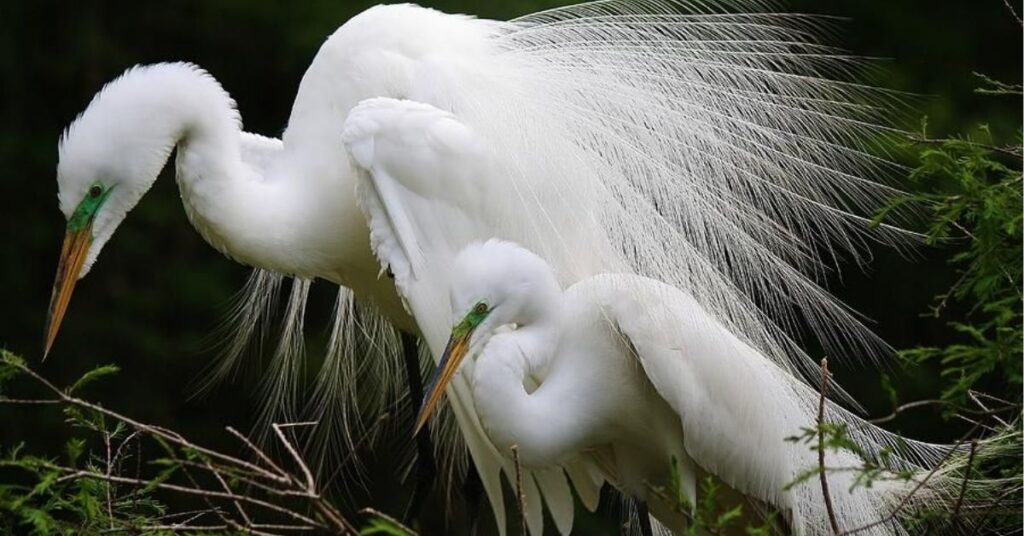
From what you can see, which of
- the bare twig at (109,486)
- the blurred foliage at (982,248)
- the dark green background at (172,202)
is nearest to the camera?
the blurred foliage at (982,248)

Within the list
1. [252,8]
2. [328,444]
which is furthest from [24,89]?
[328,444]

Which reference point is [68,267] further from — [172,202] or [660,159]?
[172,202]

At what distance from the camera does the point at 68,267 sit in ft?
9.52

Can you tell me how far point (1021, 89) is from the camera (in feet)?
8.14

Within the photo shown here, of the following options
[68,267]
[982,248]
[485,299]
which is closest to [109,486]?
[68,267]

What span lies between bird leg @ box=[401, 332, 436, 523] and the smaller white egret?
580 millimetres

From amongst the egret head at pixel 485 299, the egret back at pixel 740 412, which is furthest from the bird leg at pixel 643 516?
the egret head at pixel 485 299

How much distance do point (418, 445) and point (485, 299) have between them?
88 cm

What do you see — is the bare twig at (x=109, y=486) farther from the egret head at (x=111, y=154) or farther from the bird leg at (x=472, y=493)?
the bird leg at (x=472, y=493)

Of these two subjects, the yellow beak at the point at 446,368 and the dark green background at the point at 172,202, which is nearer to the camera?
the yellow beak at the point at 446,368

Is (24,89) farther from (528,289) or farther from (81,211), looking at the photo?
(528,289)

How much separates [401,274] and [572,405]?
340 millimetres

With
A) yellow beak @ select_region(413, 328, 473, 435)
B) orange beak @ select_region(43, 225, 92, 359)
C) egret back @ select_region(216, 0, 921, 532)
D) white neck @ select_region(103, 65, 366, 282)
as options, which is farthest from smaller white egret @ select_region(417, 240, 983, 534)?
orange beak @ select_region(43, 225, 92, 359)

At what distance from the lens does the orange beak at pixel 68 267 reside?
114 inches
